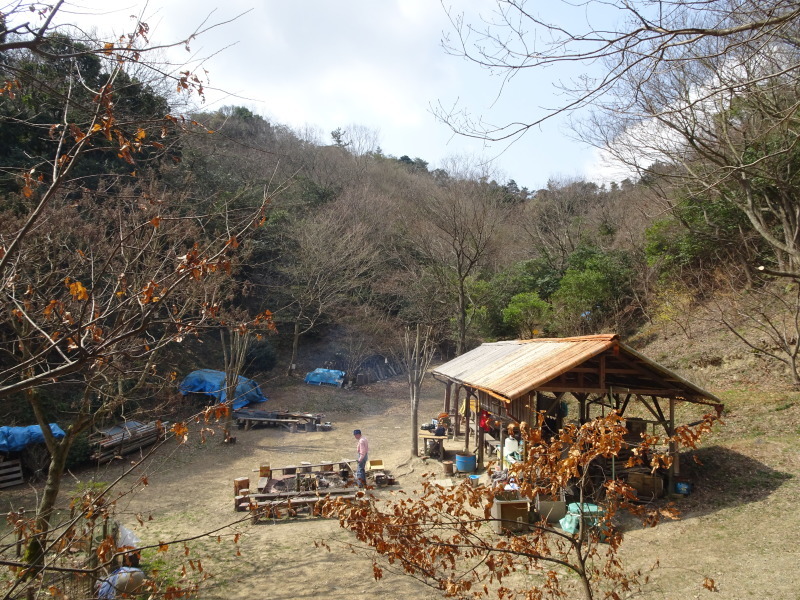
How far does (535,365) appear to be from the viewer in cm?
1038

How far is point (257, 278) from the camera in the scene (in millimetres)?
26094

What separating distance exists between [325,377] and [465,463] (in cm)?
1302

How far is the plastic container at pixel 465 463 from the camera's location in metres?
12.7

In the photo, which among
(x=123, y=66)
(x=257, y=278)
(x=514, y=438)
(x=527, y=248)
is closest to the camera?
(x=123, y=66)

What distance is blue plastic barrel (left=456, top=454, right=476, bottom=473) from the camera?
12.7m

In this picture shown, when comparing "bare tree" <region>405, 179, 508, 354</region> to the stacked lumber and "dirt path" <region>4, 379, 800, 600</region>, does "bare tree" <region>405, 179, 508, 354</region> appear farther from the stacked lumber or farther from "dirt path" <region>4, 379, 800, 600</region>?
the stacked lumber

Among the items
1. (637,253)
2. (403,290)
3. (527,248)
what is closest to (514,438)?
(637,253)

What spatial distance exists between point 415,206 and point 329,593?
22.6 m

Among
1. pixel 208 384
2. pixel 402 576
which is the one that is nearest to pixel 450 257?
pixel 208 384

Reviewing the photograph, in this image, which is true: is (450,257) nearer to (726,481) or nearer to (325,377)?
(325,377)

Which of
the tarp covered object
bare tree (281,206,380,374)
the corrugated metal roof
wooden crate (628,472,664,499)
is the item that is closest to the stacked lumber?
the tarp covered object

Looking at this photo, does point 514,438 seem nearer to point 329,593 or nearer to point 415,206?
point 329,593

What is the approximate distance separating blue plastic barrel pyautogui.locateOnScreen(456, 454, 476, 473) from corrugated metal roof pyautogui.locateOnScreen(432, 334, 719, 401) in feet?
5.86

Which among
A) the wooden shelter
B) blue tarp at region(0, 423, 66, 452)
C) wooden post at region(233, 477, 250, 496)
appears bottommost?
wooden post at region(233, 477, 250, 496)
